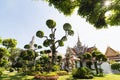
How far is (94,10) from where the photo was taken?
914 cm

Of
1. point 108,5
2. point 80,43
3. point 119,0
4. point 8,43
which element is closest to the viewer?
point 119,0

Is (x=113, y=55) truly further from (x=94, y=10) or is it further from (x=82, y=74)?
(x=94, y=10)

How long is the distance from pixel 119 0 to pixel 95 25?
2.76 metres

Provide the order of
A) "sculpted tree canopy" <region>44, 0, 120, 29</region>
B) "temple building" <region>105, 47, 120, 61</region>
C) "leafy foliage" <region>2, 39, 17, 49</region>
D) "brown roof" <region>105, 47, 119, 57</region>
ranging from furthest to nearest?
1. "brown roof" <region>105, 47, 119, 57</region>
2. "temple building" <region>105, 47, 120, 61</region>
3. "leafy foliage" <region>2, 39, 17, 49</region>
4. "sculpted tree canopy" <region>44, 0, 120, 29</region>

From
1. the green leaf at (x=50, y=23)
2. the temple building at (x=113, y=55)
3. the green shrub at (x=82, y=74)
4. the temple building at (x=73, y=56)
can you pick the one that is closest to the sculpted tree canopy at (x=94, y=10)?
the green shrub at (x=82, y=74)

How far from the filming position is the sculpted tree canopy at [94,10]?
28.6 ft

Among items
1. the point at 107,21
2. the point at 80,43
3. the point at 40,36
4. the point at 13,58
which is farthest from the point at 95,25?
the point at 13,58

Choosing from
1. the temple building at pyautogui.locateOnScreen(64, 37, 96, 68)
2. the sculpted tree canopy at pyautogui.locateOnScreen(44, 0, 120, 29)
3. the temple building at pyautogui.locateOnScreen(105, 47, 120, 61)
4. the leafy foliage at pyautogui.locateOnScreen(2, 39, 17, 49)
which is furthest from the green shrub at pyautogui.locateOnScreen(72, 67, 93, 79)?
the temple building at pyautogui.locateOnScreen(105, 47, 120, 61)

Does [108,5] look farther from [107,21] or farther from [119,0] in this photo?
[107,21]

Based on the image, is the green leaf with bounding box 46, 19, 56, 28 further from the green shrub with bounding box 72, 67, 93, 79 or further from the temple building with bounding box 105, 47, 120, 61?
the temple building with bounding box 105, 47, 120, 61

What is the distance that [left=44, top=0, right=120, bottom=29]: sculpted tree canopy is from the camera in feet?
28.6

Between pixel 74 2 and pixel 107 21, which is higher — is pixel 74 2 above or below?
above

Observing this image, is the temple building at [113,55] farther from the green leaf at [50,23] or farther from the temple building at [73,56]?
the green leaf at [50,23]

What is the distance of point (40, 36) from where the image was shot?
2839cm
